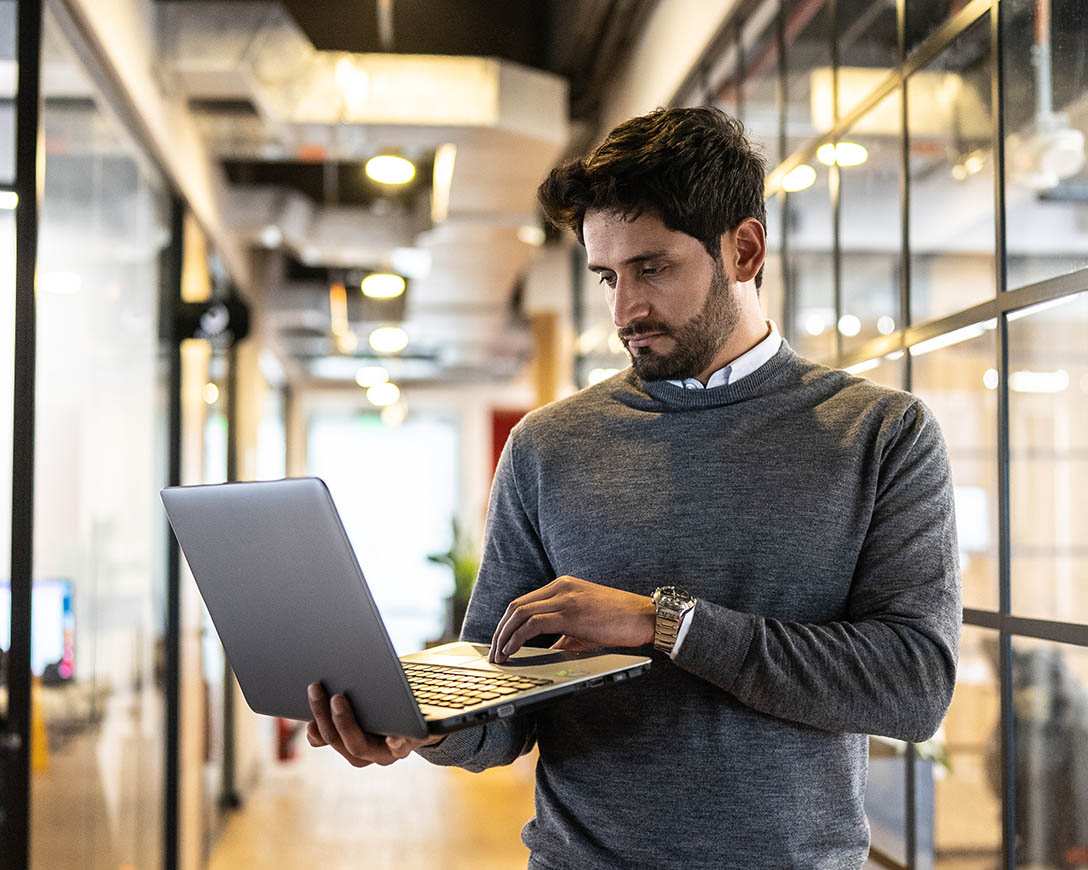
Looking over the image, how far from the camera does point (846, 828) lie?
4.33 feet

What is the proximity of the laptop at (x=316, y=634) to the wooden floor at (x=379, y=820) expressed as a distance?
4.25 meters

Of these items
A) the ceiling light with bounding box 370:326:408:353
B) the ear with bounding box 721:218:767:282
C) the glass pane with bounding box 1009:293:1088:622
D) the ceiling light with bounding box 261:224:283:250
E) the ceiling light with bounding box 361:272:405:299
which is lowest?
the glass pane with bounding box 1009:293:1088:622

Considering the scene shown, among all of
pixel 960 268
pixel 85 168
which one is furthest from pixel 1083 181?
pixel 85 168

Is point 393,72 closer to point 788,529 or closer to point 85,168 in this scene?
point 85,168

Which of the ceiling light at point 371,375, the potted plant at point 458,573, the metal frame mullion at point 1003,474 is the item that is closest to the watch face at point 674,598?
the metal frame mullion at point 1003,474

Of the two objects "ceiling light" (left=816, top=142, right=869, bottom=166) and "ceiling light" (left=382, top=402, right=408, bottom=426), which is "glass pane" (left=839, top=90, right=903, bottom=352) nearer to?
"ceiling light" (left=816, top=142, right=869, bottom=166)

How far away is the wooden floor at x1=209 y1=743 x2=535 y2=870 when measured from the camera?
550cm

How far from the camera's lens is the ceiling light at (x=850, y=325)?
241 cm

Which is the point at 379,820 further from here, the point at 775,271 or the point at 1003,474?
the point at 1003,474

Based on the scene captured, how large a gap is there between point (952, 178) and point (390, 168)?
3.24 m

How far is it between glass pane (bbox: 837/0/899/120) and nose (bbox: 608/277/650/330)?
1.07 meters

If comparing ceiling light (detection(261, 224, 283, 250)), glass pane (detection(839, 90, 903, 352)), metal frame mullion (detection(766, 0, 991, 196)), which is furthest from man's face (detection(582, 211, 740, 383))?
ceiling light (detection(261, 224, 283, 250))

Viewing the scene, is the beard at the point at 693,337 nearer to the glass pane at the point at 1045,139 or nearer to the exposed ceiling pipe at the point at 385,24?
the glass pane at the point at 1045,139

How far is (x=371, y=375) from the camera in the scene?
1271cm
